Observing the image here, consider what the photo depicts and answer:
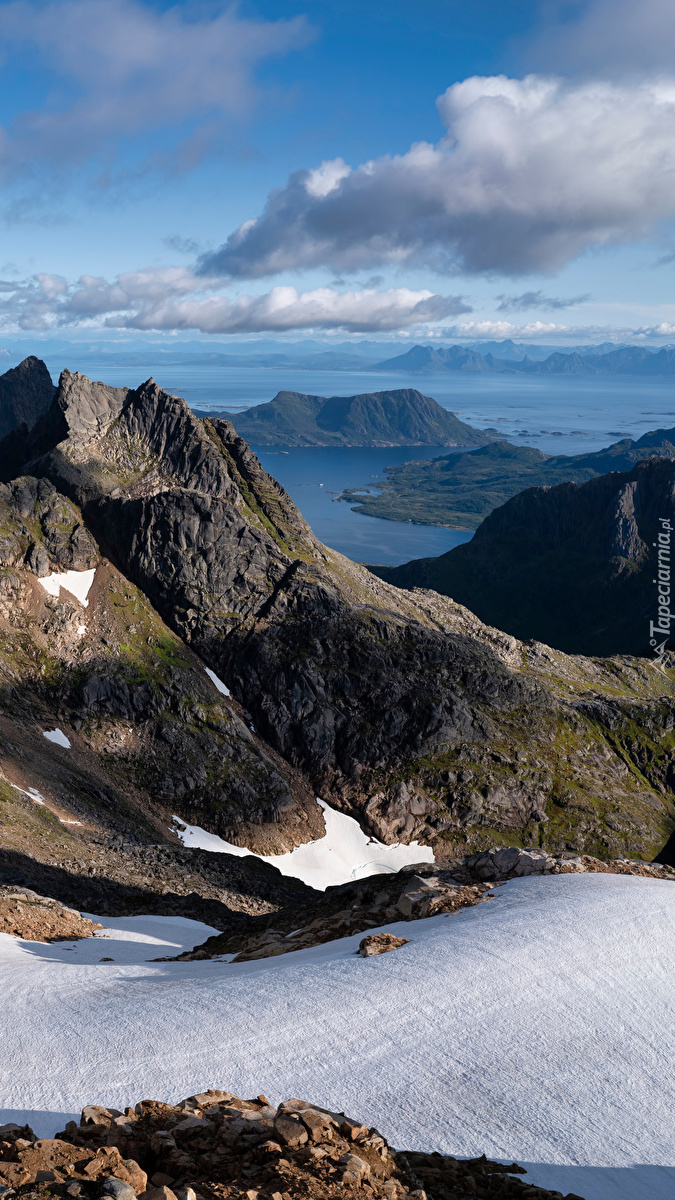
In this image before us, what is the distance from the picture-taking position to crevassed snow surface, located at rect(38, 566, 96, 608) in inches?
4535

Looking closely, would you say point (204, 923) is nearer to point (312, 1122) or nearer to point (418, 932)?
point (418, 932)

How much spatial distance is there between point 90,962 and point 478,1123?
73.4 ft

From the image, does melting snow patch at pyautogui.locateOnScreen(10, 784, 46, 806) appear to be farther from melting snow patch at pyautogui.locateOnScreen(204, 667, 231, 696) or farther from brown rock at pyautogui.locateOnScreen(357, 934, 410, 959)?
brown rock at pyautogui.locateOnScreen(357, 934, 410, 959)

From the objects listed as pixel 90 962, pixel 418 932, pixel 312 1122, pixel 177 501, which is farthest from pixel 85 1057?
pixel 177 501

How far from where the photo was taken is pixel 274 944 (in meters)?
32.2

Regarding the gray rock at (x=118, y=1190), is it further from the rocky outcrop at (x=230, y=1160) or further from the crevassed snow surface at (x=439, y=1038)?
the crevassed snow surface at (x=439, y=1038)

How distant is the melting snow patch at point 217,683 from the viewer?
122 m

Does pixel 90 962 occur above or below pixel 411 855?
above

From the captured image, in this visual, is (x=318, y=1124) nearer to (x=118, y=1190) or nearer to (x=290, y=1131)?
(x=290, y=1131)

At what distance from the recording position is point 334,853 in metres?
106

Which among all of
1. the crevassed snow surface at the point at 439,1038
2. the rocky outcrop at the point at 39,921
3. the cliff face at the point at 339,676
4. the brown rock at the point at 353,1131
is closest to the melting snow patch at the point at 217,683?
the cliff face at the point at 339,676

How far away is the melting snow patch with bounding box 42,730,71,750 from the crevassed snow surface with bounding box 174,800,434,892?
17.4 meters

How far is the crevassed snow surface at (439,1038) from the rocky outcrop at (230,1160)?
4.77ft

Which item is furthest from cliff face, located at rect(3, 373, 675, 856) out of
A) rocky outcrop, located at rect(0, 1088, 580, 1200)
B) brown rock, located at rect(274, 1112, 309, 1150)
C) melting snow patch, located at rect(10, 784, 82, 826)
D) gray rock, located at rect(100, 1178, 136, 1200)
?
gray rock, located at rect(100, 1178, 136, 1200)
